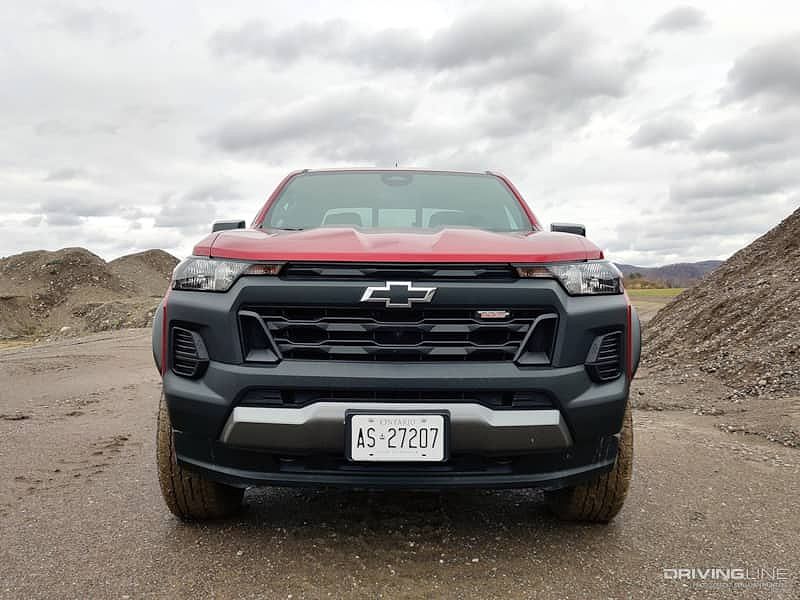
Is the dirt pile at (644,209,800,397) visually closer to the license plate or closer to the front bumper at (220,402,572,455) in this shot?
the front bumper at (220,402,572,455)

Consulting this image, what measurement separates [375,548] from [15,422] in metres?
4.35

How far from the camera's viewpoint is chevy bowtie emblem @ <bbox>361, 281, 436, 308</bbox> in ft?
7.95

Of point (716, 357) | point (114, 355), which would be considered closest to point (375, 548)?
point (716, 357)

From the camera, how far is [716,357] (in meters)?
7.59

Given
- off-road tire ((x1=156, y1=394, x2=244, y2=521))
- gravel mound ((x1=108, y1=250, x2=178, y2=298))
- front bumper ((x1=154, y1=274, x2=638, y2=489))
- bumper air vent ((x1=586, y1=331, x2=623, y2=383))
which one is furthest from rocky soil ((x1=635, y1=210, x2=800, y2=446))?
gravel mound ((x1=108, y1=250, x2=178, y2=298))

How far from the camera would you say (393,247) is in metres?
2.54

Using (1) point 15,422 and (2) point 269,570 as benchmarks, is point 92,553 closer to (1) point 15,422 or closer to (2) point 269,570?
(2) point 269,570

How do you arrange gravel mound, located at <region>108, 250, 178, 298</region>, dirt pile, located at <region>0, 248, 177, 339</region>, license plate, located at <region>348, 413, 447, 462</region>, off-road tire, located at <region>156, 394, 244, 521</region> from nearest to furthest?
license plate, located at <region>348, 413, 447, 462</region>, off-road tire, located at <region>156, 394, 244, 521</region>, dirt pile, located at <region>0, 248, 177, 339</region>, gravel mound, located at <region>108, 250, 178, 298</region>

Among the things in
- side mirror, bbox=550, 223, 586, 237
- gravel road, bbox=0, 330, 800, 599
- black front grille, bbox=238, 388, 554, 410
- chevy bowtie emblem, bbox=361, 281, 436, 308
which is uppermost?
side mirror, bbox=550, 223, 586, 237

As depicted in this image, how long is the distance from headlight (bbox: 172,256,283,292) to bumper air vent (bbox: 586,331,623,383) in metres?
1.26

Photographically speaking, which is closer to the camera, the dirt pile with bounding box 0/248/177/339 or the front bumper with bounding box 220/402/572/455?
the front bumper with bounding box 220/402/572/455

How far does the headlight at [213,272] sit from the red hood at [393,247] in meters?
0.03

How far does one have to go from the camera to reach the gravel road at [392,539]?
246 cm

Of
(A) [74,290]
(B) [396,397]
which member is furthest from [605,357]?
(A) [74,290]
